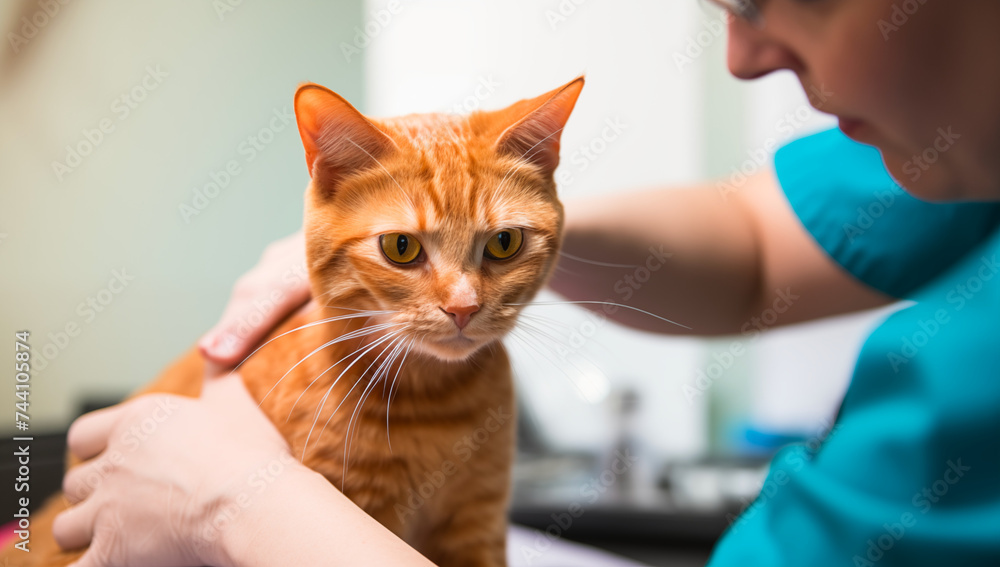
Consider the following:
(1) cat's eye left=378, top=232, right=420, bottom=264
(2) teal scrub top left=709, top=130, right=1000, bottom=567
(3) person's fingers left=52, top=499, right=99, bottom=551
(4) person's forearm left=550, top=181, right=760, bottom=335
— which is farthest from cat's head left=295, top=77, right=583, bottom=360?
(2) teal scrub top left=709, top=130, right=1000, bottom=567

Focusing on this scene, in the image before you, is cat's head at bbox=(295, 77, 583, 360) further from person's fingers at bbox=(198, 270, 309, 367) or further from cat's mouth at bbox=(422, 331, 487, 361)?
person's fingers at bbox=(198, 270, 309, 367)

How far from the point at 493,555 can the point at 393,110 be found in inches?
34.1

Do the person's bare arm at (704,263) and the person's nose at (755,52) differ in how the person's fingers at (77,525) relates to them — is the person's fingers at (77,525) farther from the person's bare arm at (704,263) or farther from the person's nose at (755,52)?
the person's nose at (755,52)

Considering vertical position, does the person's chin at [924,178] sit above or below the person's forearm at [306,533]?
above

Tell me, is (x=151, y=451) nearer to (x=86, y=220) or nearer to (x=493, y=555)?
(x=493, y=555)

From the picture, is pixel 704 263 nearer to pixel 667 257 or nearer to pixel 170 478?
pixel 667 257

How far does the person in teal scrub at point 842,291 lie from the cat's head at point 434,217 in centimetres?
18

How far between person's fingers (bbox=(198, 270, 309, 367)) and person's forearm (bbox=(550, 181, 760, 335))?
0.40m

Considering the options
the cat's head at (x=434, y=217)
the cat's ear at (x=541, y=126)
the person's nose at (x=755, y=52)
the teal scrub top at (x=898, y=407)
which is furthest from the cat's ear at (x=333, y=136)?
the teal scrub top at (x=898, y=407)

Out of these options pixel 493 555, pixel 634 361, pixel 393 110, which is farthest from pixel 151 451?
pixel 634 361

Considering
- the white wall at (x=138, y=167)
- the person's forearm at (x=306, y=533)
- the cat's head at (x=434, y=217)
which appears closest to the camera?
the person's forearm at (x=306, y=533)

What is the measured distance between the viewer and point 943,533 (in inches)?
30.0

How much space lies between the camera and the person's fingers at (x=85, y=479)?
0.71m

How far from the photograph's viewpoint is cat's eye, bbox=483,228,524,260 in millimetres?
689
